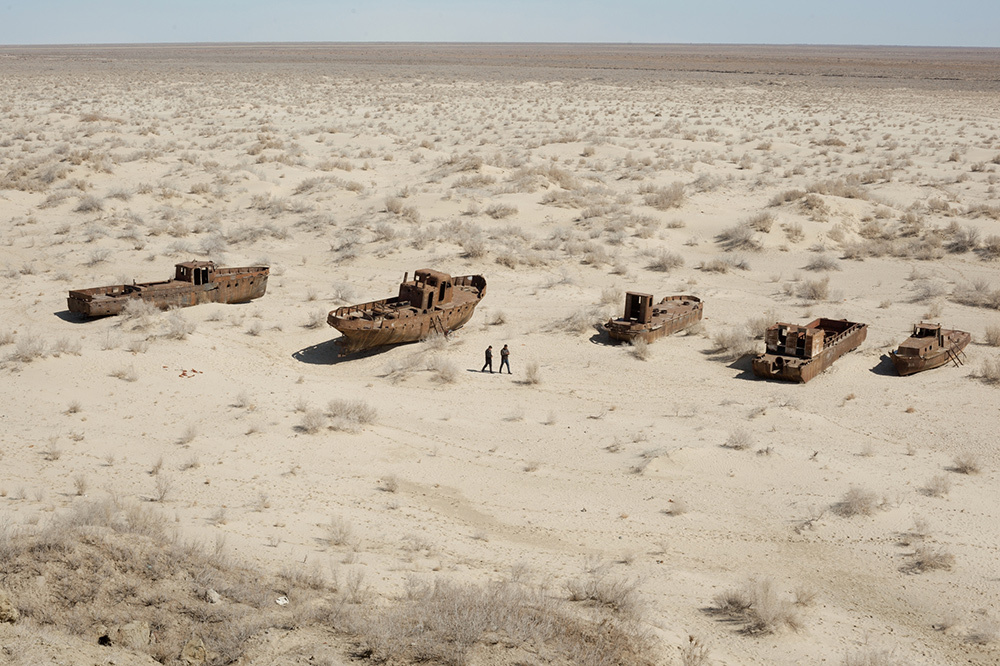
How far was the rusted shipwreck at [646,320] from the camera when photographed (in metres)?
20.8

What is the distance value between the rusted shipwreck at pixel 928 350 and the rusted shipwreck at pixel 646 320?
4.88 meters

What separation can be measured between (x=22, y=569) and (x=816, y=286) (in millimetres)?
21757

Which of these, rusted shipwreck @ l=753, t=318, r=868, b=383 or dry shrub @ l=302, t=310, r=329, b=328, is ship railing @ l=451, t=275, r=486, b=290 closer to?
dry shrub @ l=302, t=310, r=329, b=328

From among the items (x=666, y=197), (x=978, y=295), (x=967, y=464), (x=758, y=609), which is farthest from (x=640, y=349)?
(x=666, y=197)

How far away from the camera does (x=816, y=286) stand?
82.9 feet

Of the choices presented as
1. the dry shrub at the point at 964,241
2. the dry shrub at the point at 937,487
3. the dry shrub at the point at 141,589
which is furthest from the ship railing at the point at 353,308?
the dry shrub at the point at 964,241

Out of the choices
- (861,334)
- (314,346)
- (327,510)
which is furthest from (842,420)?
(314,346)

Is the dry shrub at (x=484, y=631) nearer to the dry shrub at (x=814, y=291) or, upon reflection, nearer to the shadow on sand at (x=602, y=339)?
the shadow on sand at (x=602, y=339)

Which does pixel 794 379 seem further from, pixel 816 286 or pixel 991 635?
pixel 991 635

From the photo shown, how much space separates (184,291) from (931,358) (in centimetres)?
1755

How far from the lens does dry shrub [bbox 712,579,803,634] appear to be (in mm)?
10000

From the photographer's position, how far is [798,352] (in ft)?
63.2

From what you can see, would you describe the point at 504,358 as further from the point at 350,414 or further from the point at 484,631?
the point at 484,631

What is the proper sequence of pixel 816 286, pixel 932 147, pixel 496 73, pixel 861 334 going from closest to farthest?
pixel 861 334, pixel 816 286, pixel 932 147, pixel 496 73
